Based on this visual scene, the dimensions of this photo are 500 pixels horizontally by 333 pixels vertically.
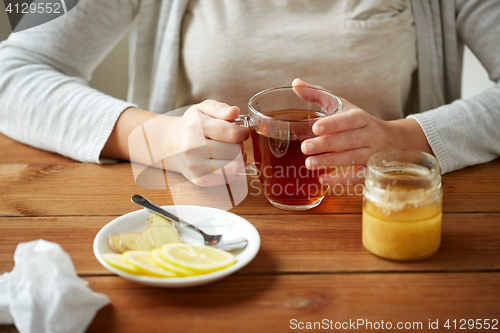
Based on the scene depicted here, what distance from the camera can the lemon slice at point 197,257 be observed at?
54 centimetres

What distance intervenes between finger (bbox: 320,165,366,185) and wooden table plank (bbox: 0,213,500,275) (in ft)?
0.21

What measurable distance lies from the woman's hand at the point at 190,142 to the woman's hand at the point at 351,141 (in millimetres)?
138

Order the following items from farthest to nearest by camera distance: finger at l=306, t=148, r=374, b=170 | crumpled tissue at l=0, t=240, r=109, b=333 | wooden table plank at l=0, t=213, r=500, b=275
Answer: finger at l=306, t=148, r=374, b=170, wooden table plank at l=0, t=213, r=500, b=275, crumpled tissue at l=0, t=240, r=109, b=333

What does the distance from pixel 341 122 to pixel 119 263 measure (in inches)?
15.8

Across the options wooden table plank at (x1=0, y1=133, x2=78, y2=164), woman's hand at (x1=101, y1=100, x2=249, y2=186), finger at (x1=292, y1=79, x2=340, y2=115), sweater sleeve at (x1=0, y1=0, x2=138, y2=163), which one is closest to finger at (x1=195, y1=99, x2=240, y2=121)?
woman's hand at (x1=101, y1=100, x2=249, y2=186)

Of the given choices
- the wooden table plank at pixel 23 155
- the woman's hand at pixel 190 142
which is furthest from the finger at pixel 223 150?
the wooden table plank at pixel 23 155

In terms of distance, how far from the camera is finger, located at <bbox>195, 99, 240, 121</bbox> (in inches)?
29.7

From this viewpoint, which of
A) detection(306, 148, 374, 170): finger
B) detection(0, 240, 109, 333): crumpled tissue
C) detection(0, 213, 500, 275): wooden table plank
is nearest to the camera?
detection(0, 240, 109, 333): crumpled tissue

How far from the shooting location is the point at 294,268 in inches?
23.5

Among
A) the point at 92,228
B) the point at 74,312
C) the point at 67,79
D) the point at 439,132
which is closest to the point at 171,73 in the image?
the point at 67,79

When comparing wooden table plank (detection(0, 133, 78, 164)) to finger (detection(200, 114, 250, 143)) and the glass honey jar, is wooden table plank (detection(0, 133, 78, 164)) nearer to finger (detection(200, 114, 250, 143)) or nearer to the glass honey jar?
finger (detection(200, 114, 250, 143))

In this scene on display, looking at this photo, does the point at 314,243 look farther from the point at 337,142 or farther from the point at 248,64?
the point at 248,64

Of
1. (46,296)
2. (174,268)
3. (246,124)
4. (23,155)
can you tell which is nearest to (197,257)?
(174,268)

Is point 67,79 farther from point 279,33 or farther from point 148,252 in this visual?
point 148,252
